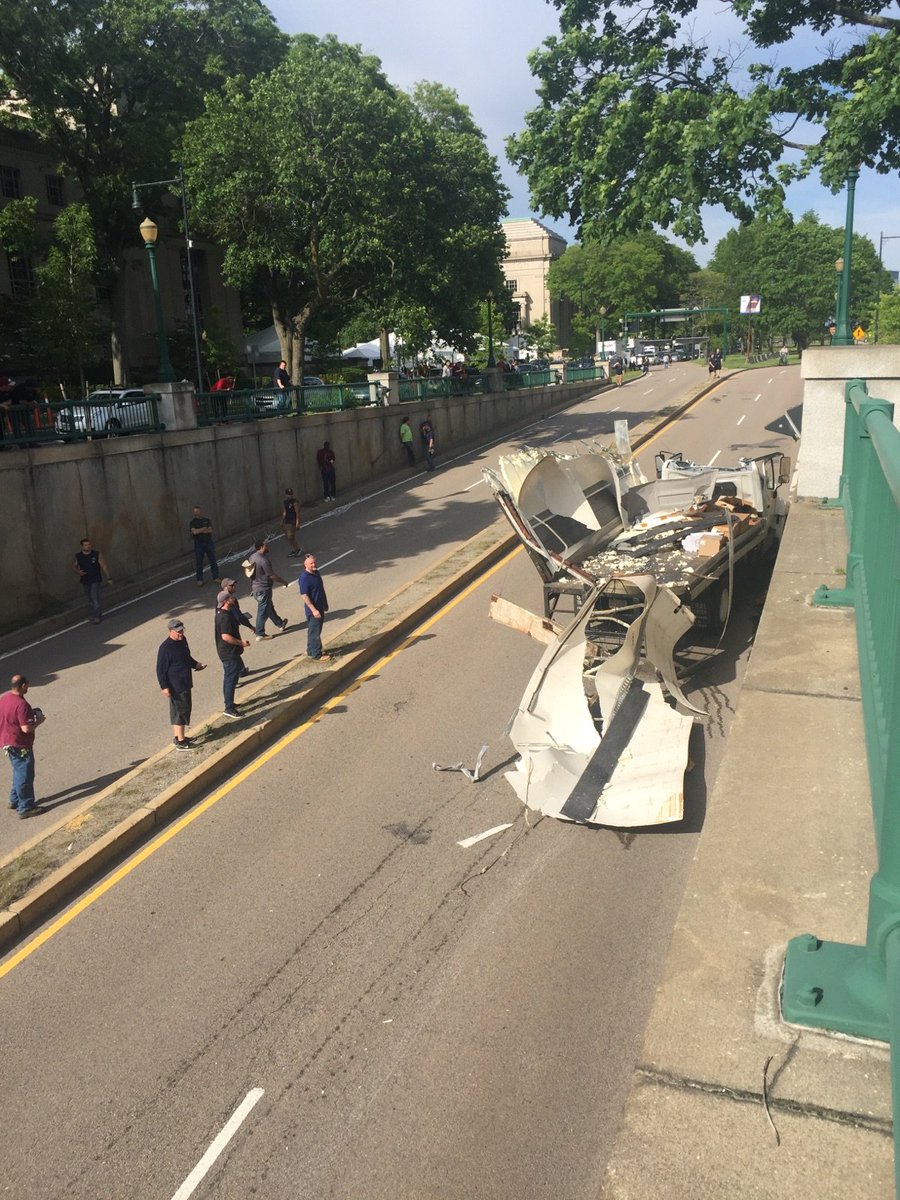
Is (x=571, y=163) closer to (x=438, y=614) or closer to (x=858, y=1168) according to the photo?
(x=438, y=614)

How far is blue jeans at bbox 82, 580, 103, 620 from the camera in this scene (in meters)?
17.6

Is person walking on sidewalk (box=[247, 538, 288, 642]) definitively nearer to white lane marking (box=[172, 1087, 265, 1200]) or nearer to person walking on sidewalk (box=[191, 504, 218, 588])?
person walking on sidewalk (box=[191, 504, 218, 588])

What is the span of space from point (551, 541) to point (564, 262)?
90.5m

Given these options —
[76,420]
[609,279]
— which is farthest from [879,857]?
[609,279]

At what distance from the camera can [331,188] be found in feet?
98.1

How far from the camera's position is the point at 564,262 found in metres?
97.3

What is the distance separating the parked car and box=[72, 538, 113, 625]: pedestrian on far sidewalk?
3.31m

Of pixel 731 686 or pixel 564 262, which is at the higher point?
pixel 564 262

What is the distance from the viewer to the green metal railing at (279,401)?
2442 centimetres

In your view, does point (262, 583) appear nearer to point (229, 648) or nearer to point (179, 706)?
point (229, 648)

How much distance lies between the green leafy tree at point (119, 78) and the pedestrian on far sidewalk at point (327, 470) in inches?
583

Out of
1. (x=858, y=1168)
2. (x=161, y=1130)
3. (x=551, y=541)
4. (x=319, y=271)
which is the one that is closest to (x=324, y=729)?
(x=551, y=541)

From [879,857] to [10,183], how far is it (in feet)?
150

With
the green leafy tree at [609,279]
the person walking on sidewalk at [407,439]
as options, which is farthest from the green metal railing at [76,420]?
the green leafy tree at [609,279]
